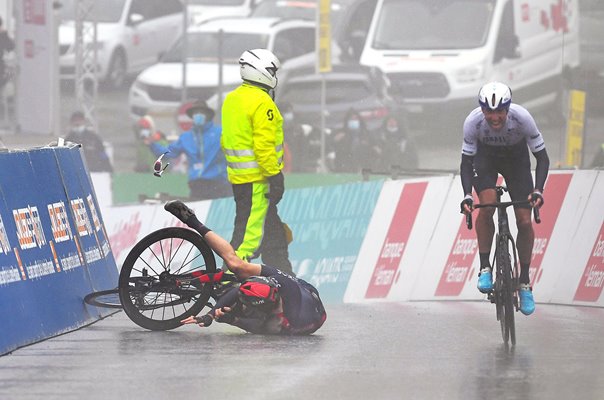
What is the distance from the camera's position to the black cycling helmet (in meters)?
10.6

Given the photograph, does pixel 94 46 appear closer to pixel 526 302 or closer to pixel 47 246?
pixel 47 246

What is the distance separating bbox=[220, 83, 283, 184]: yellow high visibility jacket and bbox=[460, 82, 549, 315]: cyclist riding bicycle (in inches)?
73.6

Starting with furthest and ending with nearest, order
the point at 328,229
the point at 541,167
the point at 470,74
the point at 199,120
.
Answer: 1. the point at 470,74
2. the point at 199,120
3. the point at 328,229
4. the point at 541,167

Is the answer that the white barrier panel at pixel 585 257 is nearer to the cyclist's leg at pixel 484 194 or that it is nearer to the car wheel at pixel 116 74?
the cyclist's leg at pixel 484 194

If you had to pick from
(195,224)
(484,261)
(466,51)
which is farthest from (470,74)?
(195,224)

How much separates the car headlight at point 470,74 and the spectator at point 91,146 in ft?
15.6

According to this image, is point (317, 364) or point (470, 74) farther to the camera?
point (470, 74)

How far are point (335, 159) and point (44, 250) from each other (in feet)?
32.6

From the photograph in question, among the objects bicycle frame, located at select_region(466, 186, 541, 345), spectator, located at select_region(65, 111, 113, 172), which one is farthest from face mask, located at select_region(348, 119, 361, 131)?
bicycle frame, located at select_region(466, 186, 541, 345)

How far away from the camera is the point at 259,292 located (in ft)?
34.8

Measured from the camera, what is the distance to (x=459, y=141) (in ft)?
65.7

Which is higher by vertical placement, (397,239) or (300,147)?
(397,239)

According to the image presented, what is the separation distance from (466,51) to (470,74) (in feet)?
1.26

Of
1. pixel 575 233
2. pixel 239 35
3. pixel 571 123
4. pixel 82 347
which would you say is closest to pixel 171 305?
pixel 82 347
